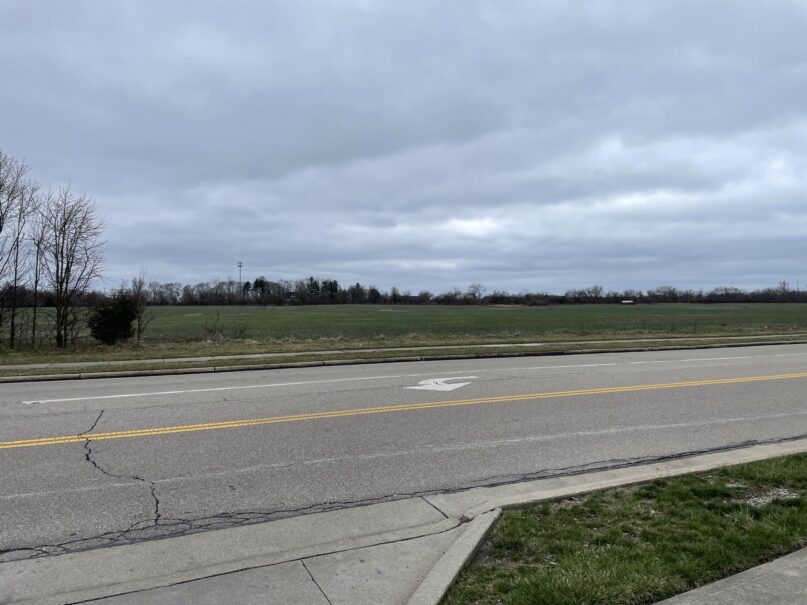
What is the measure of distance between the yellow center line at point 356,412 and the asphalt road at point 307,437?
0.12 feet

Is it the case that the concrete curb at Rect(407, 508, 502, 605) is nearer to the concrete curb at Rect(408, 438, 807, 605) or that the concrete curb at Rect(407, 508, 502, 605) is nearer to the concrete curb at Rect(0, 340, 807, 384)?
the concrete curb at Rect(408, 438, 807, 605)

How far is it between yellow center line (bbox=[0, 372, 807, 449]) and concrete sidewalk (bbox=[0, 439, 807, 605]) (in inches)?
133

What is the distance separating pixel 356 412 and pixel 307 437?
1.60 metres

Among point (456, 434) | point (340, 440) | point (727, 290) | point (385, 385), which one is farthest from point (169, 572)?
point (727, 290)

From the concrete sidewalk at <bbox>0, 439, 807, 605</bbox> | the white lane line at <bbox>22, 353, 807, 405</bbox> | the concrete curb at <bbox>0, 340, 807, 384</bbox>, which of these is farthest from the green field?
the concrete sidewalk at <bbox>0, 439, 807, 605</bbox>

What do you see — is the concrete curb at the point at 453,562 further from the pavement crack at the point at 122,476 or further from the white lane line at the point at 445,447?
the pavement crack at the point at 122,476

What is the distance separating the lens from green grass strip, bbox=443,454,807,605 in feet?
10.8

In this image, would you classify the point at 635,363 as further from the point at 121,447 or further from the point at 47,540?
the point at 47,540

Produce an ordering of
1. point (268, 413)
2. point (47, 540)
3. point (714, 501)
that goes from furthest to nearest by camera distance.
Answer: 1. point (268, 413)
2. point (714, 501)
3. point (47, 540)

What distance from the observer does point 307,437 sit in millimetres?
7027

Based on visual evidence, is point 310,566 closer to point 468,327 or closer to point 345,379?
point 345,379

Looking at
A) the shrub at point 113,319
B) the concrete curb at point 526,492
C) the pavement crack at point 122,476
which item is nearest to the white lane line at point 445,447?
the pavement crack at point 122,476

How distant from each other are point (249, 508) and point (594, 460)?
12.3ft

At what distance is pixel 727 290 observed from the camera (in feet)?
455
